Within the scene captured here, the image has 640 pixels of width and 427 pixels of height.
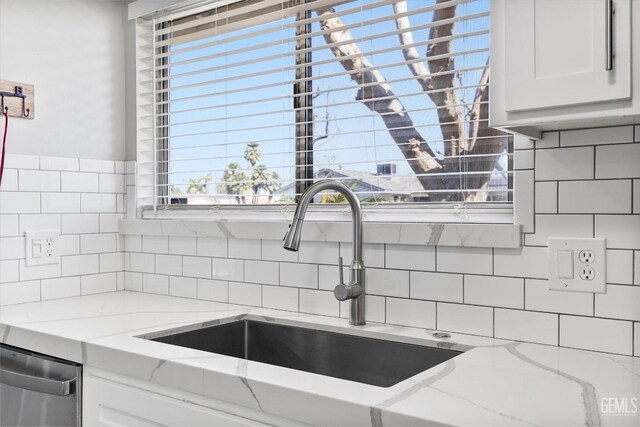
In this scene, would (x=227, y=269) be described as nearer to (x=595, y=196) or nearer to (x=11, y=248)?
(x=11, y=248)

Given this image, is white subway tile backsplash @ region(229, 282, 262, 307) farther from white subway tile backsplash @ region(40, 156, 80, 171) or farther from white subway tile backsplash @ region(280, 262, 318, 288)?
white subway tile backsplash @ region(40, 156, 80, 171)

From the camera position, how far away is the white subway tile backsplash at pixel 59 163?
2.13 m

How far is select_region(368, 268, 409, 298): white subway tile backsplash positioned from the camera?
5.54 feet

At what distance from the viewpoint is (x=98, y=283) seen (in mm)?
2322

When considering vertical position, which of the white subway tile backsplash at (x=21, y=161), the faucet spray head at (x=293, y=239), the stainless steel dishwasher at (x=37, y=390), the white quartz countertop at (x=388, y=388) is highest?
the white subway tile backsplash at (x=21, y=161)

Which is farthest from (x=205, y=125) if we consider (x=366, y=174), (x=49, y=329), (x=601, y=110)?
(x=601, y=110)

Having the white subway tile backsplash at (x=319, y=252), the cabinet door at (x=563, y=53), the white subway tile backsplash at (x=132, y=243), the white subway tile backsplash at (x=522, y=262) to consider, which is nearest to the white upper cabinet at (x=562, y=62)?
the cabinet door at (x=563, y=53)

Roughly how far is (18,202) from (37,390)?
2.41ft

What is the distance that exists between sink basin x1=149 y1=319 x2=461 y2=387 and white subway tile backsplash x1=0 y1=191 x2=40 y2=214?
801 mm

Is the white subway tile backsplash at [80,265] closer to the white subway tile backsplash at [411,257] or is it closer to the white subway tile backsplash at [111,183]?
the white subway tile backsplash at [111,183]

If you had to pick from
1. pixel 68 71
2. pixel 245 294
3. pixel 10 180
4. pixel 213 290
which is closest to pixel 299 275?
pixel 245 294

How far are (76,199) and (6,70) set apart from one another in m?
0.49

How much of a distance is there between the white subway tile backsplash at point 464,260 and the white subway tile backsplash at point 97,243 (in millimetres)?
1324
